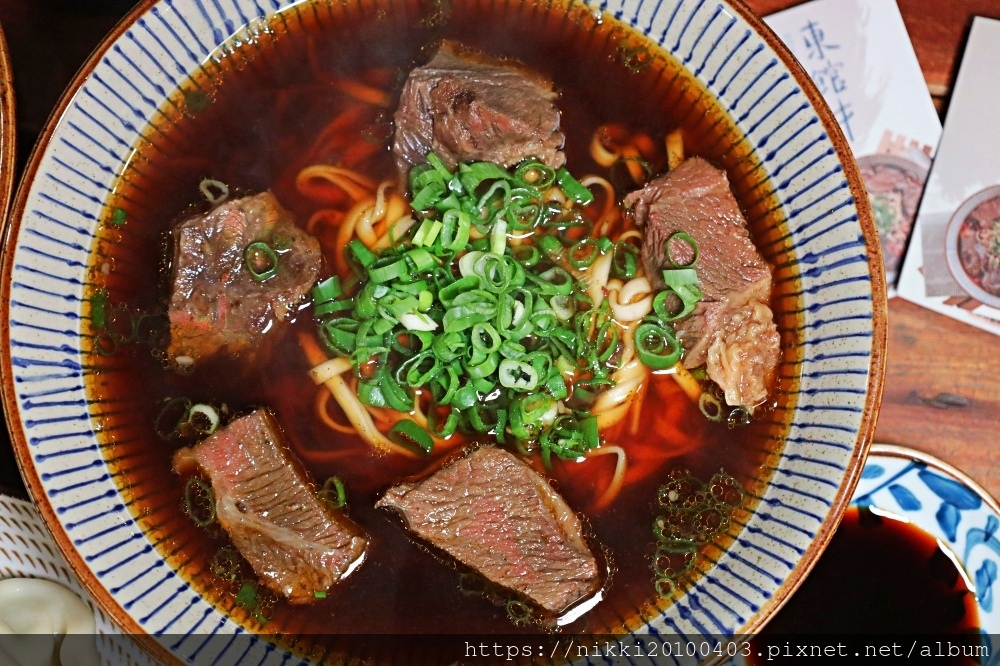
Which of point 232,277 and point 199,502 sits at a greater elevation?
point 232,277

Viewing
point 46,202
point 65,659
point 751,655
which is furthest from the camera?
point 751,655

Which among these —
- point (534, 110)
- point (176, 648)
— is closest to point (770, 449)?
point (534, 110)

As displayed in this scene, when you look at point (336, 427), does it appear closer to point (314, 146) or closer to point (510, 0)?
point (314, 146)

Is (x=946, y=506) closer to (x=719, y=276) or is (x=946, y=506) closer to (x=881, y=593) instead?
(x=881, y=593)

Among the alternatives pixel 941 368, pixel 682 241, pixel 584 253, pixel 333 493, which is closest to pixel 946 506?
pixel 941 368

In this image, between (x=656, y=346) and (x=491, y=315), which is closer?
(x=491, y=315)

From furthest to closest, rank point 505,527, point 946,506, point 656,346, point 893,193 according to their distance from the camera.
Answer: point 893,193 < point 946,506 < point 656,346 < point 505,527

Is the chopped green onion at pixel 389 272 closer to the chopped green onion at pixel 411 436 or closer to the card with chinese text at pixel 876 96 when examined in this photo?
the chopped green onion at pixel 411 436
